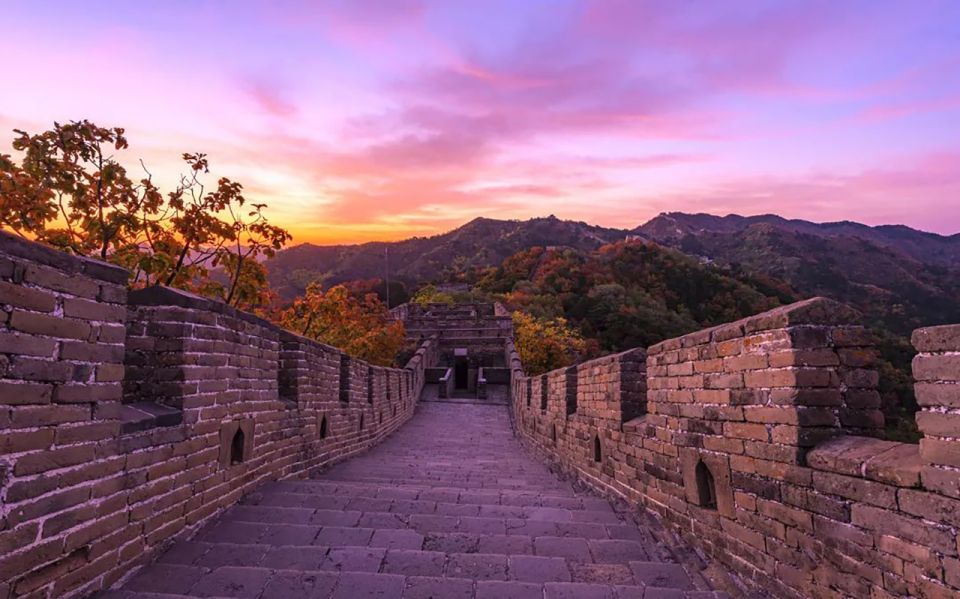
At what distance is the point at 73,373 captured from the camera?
2941 mm

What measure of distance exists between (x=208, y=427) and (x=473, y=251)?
11418 cm

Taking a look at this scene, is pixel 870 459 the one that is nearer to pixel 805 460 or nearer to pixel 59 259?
pixel 805 460

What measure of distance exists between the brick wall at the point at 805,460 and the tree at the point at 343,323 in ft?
36.1

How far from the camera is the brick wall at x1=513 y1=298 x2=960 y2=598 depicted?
2420 millimetres

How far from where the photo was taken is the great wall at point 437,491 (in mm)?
2611

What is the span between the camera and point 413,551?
3.96m

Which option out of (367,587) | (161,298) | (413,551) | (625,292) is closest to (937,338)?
(367,587)

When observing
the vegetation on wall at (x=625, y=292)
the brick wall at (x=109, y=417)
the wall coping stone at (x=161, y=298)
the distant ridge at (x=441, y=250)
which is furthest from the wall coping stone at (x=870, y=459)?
the distant ridge at (x=441, y=250)

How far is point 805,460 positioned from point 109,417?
379cm

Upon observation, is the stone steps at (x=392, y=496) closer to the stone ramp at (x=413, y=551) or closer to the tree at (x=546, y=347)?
the stone ramp at (x=413, y=551)

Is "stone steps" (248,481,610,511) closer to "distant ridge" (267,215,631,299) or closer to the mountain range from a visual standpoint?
the mountain range

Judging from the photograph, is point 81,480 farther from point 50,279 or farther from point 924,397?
point 924,397

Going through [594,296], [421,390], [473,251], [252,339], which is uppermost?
[473,251]

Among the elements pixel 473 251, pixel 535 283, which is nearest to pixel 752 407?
pixel 535 283
